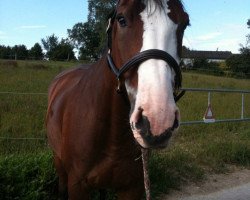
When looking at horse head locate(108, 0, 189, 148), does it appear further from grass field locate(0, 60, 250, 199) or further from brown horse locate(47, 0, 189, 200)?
grass field locate(0, 60, 250, 199)

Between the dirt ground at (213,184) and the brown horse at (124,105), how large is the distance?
1.86 m

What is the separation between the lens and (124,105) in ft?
9.47

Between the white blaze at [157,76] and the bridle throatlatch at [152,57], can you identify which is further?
the bridle throatlatch at [152,57]

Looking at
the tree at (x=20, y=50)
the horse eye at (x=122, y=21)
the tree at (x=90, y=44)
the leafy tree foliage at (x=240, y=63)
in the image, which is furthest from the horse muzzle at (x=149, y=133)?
the tree at (x=20, y=50)

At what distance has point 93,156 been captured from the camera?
10.3 ft

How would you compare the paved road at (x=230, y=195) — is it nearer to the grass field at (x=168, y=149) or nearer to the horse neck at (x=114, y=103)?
the grass field at (x=168, y=149)

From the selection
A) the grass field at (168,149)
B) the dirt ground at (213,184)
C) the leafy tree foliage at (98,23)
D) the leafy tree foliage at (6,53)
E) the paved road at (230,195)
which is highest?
the leafy tree foliage at (6,53)

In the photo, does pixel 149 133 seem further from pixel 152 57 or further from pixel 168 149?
pixel 168 149

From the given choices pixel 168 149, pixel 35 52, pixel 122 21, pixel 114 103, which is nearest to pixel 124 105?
pixel 114 103

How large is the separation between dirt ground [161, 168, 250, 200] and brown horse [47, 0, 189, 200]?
1.86 m

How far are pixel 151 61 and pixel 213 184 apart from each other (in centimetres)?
458

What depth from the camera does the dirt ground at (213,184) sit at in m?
5.68

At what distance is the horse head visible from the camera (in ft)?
6.40

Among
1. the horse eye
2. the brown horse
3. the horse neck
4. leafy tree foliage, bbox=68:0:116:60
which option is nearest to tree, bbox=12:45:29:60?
leafy tree foliage, bbox=68:0:116:60
